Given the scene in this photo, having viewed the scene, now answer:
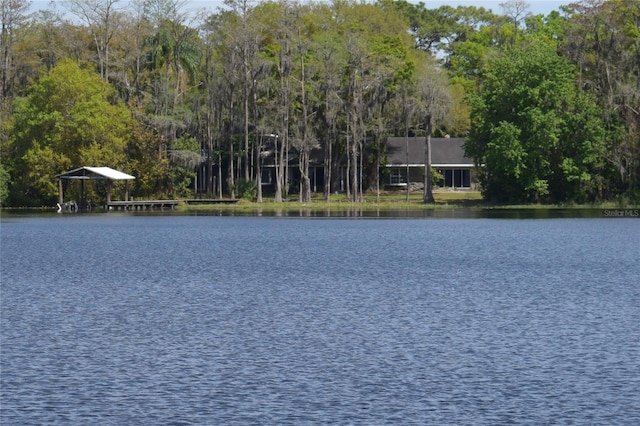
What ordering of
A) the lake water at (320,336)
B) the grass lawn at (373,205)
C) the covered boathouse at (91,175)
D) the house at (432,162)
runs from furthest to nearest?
the house at (432,162) → the grass lawn at (373,205) → the covered boathouse at (91,175) → the lake water at (320,336)

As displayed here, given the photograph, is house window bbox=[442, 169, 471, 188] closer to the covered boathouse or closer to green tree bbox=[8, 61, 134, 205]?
green tree bbox=[8, 61, 134, 205]

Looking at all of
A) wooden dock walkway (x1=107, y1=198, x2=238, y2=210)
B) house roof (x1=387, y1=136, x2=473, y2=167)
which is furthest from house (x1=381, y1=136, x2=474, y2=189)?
wooden dock walkway (x1=107, y1=198, x2=238, y2=210)

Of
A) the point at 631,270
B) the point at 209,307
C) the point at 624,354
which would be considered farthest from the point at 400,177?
the point at 624,354

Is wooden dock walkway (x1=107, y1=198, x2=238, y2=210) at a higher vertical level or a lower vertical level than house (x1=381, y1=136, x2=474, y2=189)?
lower

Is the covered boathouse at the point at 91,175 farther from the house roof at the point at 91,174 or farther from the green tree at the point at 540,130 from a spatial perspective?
the green tree at the point at 540,130

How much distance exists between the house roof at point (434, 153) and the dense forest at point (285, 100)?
3.56 m

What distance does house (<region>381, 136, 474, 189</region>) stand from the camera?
101000mm

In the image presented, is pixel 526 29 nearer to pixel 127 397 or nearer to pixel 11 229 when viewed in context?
pixel 11 229

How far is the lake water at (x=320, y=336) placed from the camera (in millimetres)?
15945

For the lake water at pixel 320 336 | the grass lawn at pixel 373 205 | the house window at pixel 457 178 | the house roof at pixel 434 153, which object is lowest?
the lake water at pixel 320 336

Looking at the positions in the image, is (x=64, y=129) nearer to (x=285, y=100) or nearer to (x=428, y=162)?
(x=285, y=100)

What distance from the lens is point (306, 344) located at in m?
21.1

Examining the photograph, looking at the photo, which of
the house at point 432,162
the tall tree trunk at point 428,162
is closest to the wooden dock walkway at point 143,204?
the tall tree trunk at point 428,162

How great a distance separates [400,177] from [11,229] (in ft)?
160
